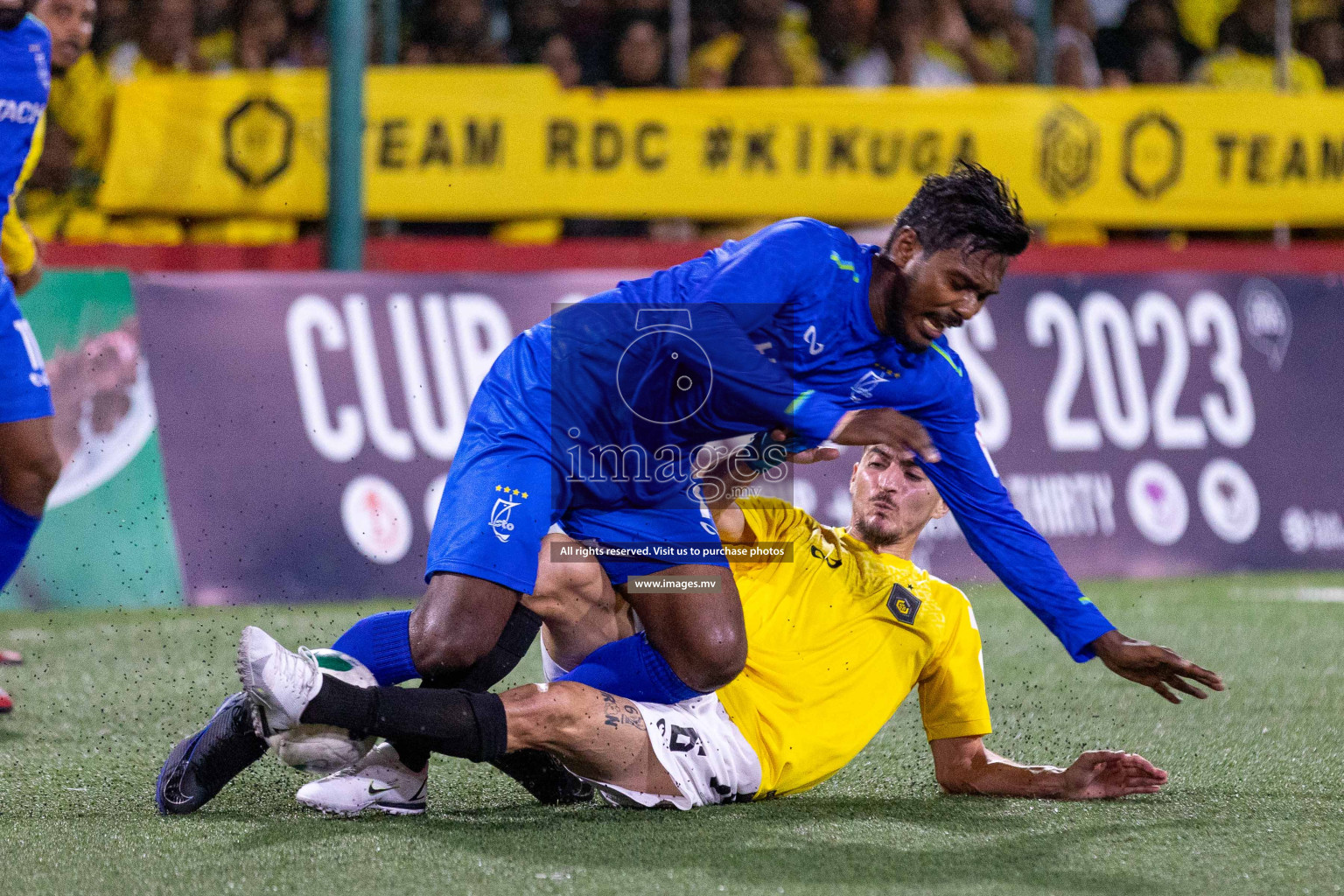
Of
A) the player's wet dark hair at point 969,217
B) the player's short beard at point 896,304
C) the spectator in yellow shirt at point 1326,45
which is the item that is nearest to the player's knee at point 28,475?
the player's short beard at point 896,304

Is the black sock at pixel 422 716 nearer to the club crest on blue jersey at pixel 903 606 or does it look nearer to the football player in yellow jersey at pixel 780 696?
the football player in yellow jersey at pixel 780 696

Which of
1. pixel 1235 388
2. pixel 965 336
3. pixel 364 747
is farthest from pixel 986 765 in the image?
pixel 1235 388

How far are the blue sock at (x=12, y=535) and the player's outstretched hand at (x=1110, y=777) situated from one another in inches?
115

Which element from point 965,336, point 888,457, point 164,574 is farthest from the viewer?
point 965,336

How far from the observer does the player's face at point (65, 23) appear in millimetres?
4895

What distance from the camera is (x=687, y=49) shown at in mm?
9477

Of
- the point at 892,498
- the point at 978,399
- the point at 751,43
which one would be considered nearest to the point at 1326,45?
the point at 751,43

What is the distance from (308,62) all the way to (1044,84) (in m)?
4.31

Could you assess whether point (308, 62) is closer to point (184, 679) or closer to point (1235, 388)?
point (184, 679)

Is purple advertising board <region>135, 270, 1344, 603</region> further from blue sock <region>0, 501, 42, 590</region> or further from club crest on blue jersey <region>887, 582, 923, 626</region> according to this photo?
club crest on blue jersey <region>887, 582, 923, 626</region>

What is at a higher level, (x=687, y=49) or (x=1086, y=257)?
(x=687, y=49)

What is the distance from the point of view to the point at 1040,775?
3.82 meters

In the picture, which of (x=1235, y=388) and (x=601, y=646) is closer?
(x=601, y=646)

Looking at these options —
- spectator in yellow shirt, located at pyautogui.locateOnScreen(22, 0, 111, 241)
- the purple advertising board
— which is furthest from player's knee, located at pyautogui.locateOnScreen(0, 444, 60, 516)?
spectator in yellow shirt, located at pyautogui.locateOnScreen(22, 0, 111, 241)
